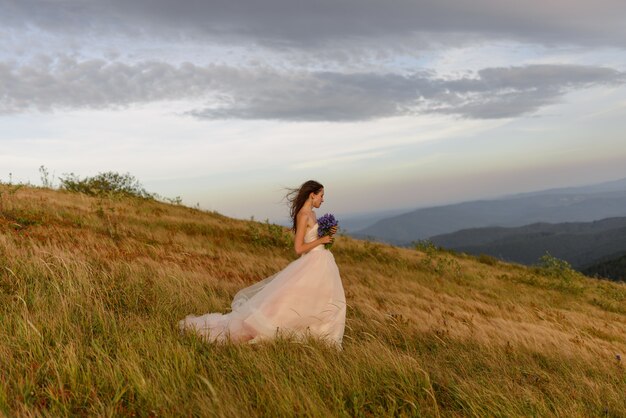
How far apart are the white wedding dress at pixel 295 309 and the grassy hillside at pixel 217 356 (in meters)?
0.46

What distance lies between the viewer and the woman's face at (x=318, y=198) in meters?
7.24

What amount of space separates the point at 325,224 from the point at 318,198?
1.89ft

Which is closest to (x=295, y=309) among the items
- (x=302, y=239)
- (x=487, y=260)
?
(x=302, y=239)

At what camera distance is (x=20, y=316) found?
4918 mm

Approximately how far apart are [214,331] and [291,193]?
277 centimetres

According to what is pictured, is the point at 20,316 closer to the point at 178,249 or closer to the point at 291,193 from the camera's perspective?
the point at 291,193

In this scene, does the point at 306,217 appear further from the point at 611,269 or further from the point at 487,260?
the point at 611,269

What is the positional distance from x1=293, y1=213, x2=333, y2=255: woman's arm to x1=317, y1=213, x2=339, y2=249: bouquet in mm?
93

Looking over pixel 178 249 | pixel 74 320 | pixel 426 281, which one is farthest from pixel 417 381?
pixel 426 281

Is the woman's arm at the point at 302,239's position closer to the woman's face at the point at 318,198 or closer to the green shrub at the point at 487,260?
the woman's face at the point at 318,198

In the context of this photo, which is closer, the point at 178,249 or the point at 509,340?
the point at 509,340

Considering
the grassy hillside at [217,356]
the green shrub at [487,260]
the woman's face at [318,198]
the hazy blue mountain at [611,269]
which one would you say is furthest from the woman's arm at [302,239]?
the hazy blue mountain at [611,269]

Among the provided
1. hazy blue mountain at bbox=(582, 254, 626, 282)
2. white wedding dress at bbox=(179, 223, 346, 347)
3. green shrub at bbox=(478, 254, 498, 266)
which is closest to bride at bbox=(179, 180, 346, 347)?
white wedding dress at bbox=(179, 223, 346, 347)

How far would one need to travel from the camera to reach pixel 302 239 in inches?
275
